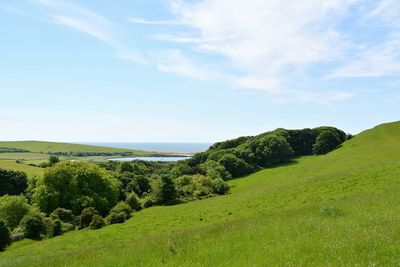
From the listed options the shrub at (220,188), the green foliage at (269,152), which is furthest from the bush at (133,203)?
the green foliage at (269,152)

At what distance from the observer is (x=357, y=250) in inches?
424

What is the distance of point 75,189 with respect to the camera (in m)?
73.9

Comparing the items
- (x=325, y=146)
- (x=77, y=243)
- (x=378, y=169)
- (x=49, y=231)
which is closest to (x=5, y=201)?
(x=49, y=231)

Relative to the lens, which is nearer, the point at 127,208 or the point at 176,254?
the point at 176,254

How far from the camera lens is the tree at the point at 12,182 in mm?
101750

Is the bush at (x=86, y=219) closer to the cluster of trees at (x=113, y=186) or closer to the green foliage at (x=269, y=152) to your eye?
the cluster of trees at (x=113, y=186)

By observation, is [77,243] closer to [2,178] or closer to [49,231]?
[49,231]

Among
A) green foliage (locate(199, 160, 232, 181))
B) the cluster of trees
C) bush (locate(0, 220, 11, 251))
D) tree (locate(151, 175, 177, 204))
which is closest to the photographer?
bush (locate(0, 220, 11, 251))

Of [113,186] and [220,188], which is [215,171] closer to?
[220,188]

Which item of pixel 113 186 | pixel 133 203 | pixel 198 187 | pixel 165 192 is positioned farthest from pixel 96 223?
pixel 198 187

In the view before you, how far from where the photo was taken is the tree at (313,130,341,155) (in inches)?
4227

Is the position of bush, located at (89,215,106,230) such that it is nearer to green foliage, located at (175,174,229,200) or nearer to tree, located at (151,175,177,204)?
tree, located at (151,175,177,204)

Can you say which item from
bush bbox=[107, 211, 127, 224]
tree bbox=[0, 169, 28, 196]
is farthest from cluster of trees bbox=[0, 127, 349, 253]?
bush bbox=[107, 211, 127, 224]

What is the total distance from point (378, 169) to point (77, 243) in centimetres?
3750
